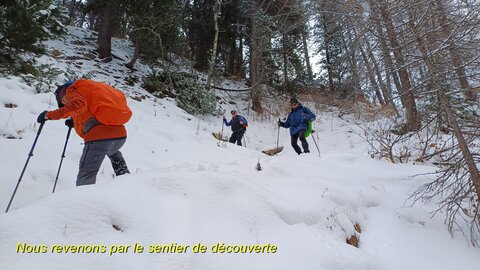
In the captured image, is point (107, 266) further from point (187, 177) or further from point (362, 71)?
point (362, 71)

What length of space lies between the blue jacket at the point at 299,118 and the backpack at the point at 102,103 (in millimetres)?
5165

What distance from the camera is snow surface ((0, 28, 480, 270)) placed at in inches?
84.4

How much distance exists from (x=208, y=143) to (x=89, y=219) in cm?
624

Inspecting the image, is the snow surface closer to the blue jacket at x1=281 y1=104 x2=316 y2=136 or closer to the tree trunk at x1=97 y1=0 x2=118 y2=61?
the blue jacket at x1=281 y1=104 x2=316 y2=136

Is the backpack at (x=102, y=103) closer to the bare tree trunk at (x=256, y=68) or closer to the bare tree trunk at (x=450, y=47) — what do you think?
the bare tree trunk at (x=450, y=47)

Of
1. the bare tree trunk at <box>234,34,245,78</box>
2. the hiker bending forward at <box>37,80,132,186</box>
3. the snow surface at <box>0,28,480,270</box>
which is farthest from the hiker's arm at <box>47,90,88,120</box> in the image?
the bare tree trunk at <box>234,34,245,78</box>

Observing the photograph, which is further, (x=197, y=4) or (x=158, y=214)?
(x=197, y=4)

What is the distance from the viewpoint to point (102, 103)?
129 inches

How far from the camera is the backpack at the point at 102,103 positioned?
3.26 m

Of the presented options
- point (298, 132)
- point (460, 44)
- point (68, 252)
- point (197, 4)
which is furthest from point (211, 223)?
point (197, 4)

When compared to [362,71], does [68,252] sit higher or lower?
lower

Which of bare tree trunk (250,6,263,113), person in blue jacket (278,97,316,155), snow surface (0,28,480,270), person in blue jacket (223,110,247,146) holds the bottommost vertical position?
snow surface (0,28,480,270)

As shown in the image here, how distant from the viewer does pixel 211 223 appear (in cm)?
266

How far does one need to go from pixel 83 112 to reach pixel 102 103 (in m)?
0.21
